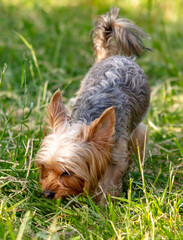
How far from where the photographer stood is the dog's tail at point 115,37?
5.46 m

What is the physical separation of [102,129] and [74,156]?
0.34 metres

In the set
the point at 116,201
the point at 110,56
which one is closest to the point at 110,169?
the point at 116,201

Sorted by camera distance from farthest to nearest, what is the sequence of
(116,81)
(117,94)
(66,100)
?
(66,100), (116,81), (117,94)

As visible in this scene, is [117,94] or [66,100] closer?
[117,94]

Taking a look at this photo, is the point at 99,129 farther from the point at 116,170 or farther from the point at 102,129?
the point at 116,170

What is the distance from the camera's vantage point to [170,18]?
11.6m

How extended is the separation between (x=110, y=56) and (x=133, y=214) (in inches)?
100

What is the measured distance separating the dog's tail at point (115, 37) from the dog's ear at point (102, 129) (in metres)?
1.98

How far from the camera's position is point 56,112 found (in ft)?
13.3

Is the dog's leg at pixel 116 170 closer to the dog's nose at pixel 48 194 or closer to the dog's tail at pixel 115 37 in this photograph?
the dog's nose at pixel 48 194

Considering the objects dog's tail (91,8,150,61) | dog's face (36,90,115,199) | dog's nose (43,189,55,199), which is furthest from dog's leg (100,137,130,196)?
dog's tail (91,8,150,61)

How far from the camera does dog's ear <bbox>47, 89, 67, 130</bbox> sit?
4008mm

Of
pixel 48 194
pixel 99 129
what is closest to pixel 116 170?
pixel 99 129

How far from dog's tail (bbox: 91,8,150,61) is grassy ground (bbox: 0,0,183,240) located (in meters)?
0.70
